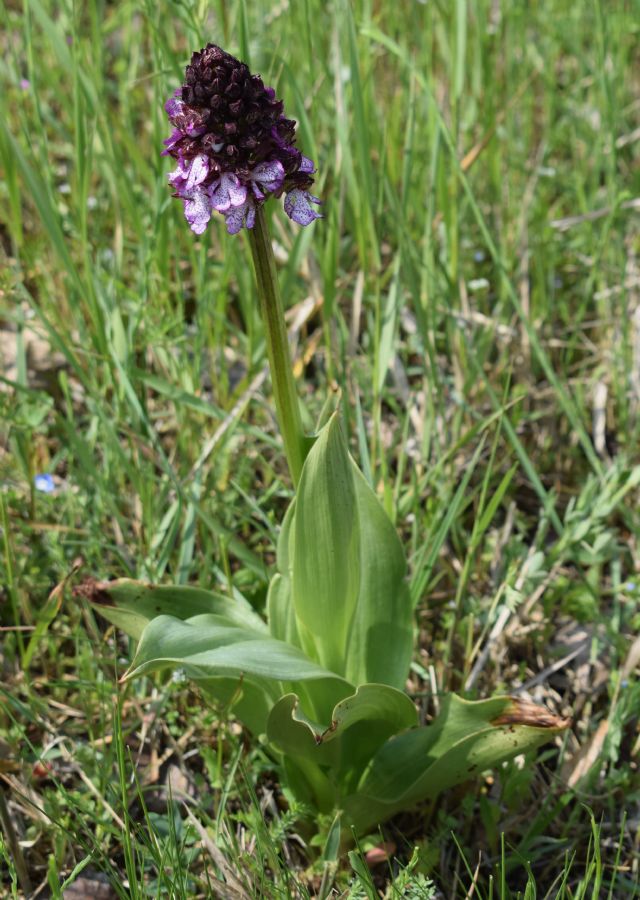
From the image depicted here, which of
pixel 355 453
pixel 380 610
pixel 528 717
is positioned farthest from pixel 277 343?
pixel 355 453

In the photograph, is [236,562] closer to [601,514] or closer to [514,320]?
[601,514]

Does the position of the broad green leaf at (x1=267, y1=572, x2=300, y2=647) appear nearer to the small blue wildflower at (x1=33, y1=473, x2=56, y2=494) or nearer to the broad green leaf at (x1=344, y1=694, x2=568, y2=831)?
the broad green leaf at (x1=344, y1=694, x2=568, y2=831)

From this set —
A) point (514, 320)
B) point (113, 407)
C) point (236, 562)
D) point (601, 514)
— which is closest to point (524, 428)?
point (514, 320)

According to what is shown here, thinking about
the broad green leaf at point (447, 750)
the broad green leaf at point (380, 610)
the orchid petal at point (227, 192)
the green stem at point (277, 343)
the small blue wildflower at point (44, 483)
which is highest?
the orchid petal at point (227, 192)

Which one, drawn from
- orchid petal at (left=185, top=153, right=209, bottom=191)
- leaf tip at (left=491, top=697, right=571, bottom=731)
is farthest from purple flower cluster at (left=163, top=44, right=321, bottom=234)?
leaf tip at (left=491, top=697, right=571, bottom=731)

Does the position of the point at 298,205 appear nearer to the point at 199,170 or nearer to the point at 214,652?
the point at 199,170

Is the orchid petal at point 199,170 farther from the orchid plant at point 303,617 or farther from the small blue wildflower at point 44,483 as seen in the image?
the small blue wildflower at point 44,483

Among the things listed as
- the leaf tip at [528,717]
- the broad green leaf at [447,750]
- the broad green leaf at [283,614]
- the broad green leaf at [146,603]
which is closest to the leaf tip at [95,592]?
the broad green leaf at [146,603]
